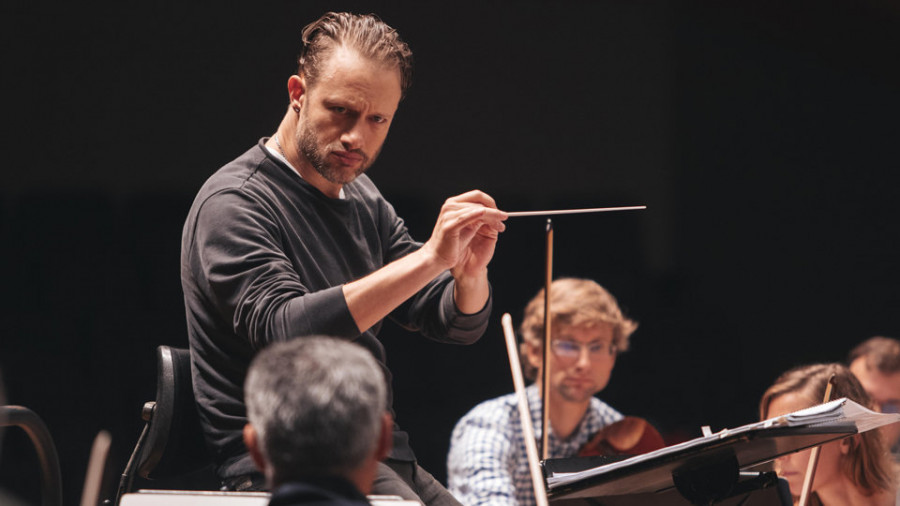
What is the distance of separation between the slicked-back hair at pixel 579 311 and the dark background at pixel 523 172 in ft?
0.77

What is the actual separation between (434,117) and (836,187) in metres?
1.77

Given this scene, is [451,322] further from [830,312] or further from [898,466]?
[830,312]

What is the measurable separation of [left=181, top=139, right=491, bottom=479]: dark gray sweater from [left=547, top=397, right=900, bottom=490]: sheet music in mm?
357

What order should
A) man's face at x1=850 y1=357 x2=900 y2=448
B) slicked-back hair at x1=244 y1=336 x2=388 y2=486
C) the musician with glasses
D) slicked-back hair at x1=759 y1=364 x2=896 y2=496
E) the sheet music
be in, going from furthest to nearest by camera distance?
1. man's face at x1=850 y1=357 x2=900 y2=448
2. the musician with glasses
3. slicked-back hair at x1=759 y1=364 x2=896 y2=496
4. the sheet music
5. slicked-back hair at x1=244 y1=336 x2=388 y2=486

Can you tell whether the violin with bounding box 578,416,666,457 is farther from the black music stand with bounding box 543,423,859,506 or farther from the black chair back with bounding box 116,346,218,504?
the black chair back with bounding box 116,346,218,504

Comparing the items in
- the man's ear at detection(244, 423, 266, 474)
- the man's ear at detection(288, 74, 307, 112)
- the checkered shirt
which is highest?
the man's ear at detection(288, 74, 307, 112)

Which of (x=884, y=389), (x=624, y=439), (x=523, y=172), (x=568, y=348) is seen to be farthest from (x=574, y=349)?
(x=884, y=389)

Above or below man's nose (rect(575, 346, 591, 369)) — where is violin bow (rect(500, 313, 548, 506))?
above

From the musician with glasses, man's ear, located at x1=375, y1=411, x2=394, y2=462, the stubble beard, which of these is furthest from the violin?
man's ear, located at x1=375, y1=411, x2=394, y2=462

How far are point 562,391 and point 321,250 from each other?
5.33 ft

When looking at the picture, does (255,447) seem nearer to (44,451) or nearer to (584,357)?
(44,451)

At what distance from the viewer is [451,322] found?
1.81 m

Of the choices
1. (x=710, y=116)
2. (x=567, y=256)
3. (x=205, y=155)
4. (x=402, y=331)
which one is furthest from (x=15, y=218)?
(x=710, y=116)

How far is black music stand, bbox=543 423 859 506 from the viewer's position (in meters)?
1.38
